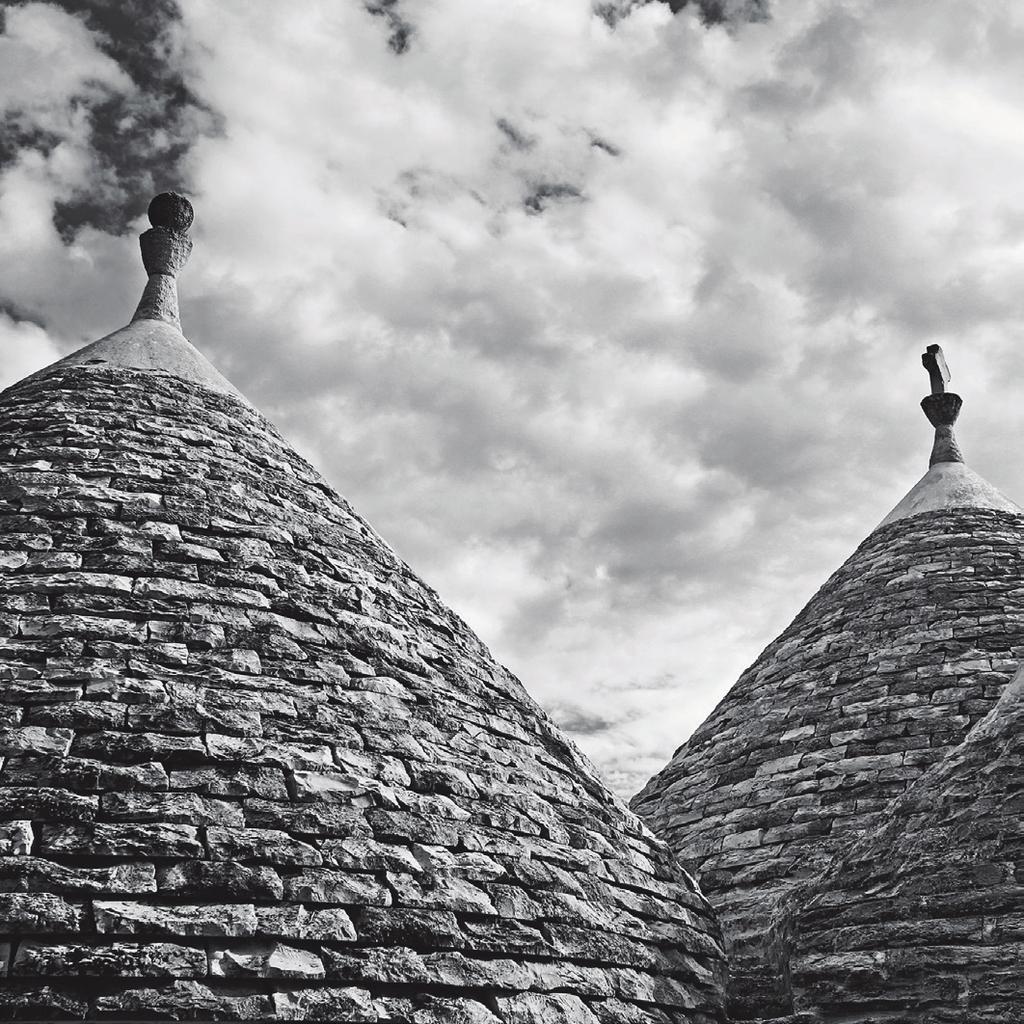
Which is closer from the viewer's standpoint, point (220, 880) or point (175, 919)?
point (175, 919)

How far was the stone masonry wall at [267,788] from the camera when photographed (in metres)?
3.60

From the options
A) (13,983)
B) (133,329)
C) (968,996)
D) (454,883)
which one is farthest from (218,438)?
(968,996)

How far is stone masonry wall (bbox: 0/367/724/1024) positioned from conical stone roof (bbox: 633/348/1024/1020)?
965mm

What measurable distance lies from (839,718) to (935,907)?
2.44 m

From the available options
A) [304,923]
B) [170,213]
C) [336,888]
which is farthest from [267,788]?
[170,213]

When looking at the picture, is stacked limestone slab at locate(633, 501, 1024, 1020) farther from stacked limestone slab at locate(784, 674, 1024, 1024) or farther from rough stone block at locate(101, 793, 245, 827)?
rough stone block at locate(101, 793, 245, 827)

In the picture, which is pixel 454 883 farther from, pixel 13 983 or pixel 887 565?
pixel 887 565

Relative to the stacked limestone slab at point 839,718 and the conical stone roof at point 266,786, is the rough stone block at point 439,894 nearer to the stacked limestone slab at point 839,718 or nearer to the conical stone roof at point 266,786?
the conical stone roof at point 266,786

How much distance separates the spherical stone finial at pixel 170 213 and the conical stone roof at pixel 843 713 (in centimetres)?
520

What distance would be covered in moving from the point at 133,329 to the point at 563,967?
507 centimetres

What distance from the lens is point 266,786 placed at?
419 centimetres

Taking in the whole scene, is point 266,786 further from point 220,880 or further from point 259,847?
point 220,880

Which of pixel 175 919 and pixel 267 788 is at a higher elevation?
pixel 267 788

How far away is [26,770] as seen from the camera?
3.91 meters
